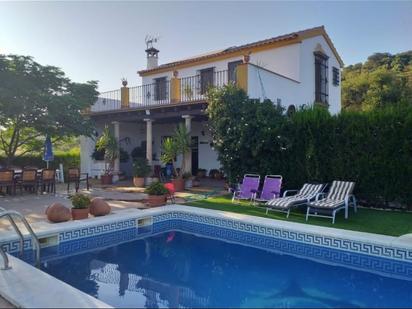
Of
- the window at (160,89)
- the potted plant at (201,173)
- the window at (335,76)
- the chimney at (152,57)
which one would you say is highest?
the chimney at (152,57)

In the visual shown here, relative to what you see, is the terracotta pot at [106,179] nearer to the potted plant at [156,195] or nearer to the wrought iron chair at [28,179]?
the wrought iron chair at [28,179]

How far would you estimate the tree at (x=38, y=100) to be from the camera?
1418 cm

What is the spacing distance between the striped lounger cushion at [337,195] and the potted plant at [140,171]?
30.1ft

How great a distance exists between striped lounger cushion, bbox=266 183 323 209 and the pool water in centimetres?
170

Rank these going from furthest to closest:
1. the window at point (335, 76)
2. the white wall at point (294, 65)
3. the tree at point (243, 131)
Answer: the window at point (335, 76)
the white wall at point (294, 65)
the tree at point (243, 131)

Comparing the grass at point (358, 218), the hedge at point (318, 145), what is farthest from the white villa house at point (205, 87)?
the grass at point (358, 218)

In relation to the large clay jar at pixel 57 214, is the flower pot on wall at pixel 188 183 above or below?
above

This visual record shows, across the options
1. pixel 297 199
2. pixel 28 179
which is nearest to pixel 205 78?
pixel 28 179

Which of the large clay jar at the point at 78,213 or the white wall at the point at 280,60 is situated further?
the white wall at the point at 280,60

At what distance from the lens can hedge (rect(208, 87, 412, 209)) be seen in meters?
9.86

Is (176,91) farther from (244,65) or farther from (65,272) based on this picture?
(65,272)

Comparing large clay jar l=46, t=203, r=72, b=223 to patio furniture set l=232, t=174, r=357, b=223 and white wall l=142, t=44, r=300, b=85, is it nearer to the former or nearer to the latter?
patio furniture set l=232, t=174, r=357, b=223

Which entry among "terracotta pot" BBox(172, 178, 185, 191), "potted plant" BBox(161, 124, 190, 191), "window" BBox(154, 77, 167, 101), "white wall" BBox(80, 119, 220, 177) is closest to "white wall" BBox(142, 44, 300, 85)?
"window" BBox(154, 77, 167, 101)

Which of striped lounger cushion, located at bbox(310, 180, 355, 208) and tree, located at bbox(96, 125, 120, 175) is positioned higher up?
tree, located at bbox(96, 125, 120, 175)
